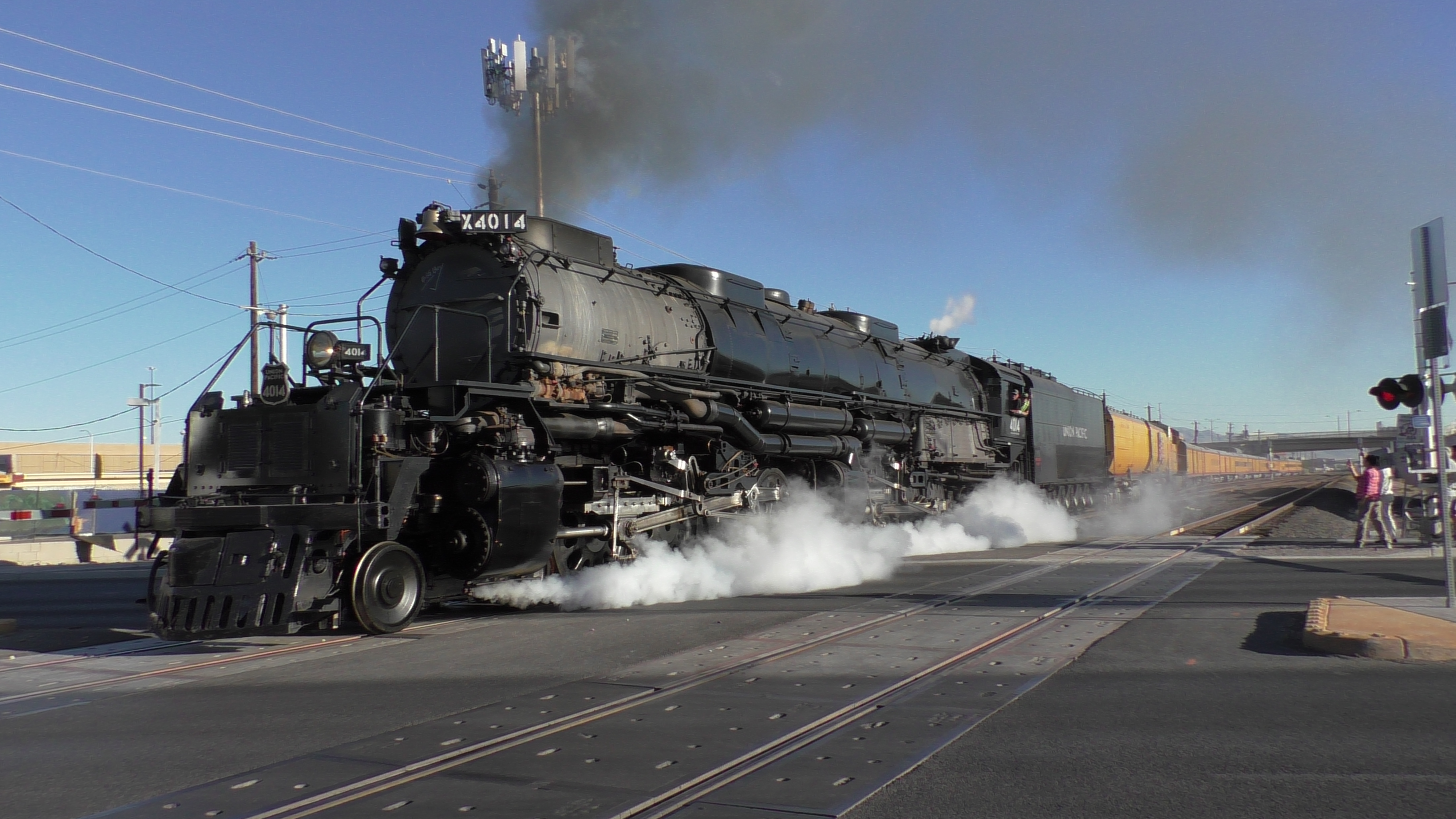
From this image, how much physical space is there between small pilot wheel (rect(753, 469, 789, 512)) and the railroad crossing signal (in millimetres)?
6597

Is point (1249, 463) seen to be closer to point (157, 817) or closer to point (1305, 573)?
point (1305, 573)

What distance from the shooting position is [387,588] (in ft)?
27.4

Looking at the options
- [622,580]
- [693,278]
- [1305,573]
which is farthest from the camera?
[693,278]

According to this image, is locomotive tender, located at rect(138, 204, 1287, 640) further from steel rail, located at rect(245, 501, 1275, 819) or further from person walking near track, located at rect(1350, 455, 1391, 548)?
person walking near track, located at rect(1350, 455, 1391, 548)

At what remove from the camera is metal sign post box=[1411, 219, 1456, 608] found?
8.60 metres

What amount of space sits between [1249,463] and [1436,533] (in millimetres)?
76691

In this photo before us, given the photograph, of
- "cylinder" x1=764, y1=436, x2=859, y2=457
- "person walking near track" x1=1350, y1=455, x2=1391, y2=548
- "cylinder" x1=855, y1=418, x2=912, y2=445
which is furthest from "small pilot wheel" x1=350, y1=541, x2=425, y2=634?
"person walking near track" x1=1350, y1=455, x2=1391, y2=548

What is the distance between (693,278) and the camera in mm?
13609

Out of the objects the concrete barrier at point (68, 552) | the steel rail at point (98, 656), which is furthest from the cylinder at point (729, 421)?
the concrete barrier at point (68, 552)

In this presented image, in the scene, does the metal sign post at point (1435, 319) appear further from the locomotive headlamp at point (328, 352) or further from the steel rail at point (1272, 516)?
the steel rail at point (1272, 516)

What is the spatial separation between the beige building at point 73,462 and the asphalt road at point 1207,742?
171ft

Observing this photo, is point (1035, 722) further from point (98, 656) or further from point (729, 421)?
point (98, 656)

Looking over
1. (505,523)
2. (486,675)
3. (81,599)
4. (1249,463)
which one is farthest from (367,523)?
(1249,463)

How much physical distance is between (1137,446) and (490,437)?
31.0 meters
